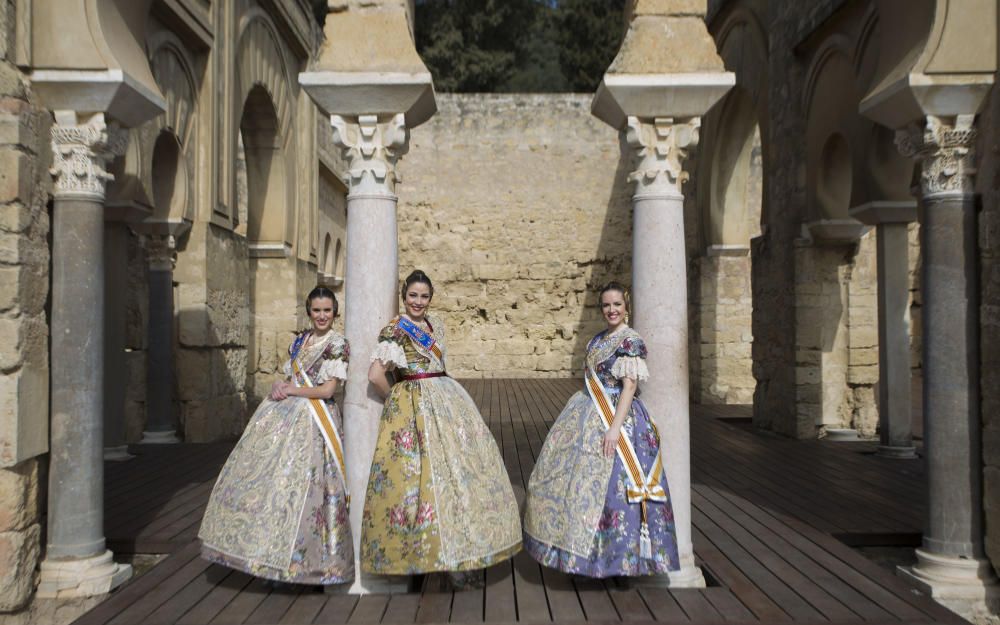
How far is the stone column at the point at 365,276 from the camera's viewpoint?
3.94 m

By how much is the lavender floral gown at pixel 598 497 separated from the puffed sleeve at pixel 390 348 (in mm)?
902

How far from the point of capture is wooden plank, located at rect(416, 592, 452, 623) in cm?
358

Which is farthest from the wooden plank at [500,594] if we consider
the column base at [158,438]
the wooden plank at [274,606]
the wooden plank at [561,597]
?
the column base at [158,438]

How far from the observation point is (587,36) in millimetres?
23781

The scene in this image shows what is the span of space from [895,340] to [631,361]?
5193 millimetres

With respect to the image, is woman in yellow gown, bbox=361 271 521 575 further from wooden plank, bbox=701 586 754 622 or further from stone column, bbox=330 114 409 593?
wooden plank, bbox=701 586 754 622

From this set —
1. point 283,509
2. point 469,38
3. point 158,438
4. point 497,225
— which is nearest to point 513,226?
point 497,225

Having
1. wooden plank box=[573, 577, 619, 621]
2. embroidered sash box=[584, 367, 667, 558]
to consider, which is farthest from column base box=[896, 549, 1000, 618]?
wooden plank box=[573, 577, 619, 621]

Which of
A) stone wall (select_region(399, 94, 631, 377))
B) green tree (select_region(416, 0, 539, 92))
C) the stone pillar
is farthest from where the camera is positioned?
green tree (select_region(416, 0, 539, 92))

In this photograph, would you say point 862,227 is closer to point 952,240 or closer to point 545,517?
point 952,240

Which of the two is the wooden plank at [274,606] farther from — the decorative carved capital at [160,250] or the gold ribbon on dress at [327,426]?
the decorative carved capital at [160,250]

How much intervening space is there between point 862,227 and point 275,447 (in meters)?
7.21

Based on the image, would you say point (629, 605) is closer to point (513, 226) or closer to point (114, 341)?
point (114, 341)

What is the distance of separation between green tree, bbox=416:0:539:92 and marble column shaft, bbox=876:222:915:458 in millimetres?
17208
